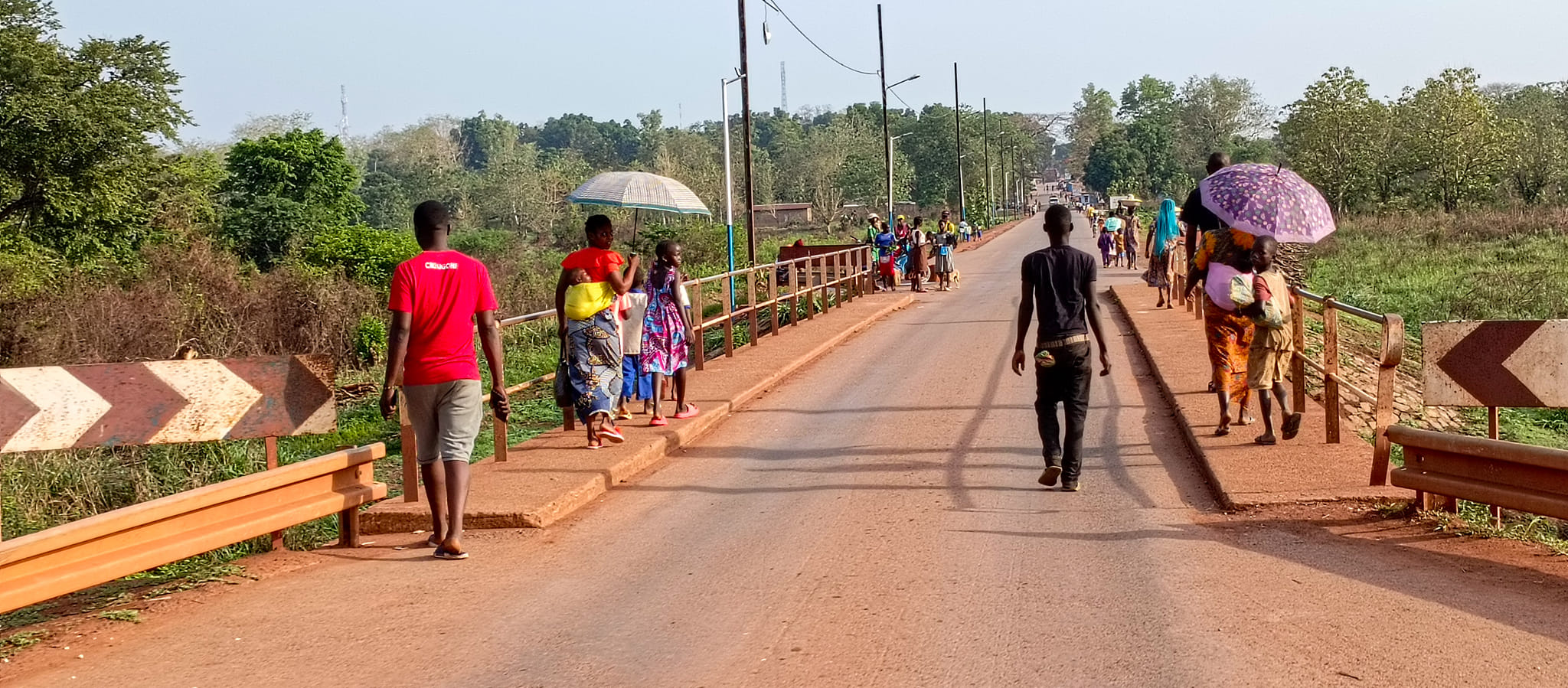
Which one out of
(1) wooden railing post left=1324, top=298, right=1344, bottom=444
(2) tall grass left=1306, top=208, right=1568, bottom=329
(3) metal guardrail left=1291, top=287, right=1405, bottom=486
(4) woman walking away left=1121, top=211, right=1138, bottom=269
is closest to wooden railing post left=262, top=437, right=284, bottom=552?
(3) metal guardrail left=1291, top=287, right=1405, bottom=486

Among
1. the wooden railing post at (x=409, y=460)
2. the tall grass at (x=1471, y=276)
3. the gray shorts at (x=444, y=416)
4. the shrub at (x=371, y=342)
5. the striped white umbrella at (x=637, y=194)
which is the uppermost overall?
the striped white umbrella at (x=637, y=194)

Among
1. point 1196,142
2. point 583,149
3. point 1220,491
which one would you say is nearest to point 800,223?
point 1196,142

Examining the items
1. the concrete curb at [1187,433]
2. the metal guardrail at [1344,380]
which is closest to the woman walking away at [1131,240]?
the concrete curb at [1187,433]

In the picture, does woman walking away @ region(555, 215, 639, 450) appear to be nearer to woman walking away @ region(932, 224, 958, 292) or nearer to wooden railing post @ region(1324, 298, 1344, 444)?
wooden railing post @ region(1324, 298, 1344, 444)

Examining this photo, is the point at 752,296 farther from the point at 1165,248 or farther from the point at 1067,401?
the point at 1067,401

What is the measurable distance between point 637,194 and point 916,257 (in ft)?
39.6

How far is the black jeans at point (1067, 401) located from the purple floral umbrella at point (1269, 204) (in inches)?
56.4

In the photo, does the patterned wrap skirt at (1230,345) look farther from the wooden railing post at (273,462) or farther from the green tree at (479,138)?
the green tree at (479,138)

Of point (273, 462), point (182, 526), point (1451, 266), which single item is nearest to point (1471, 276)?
point (1451, 266)

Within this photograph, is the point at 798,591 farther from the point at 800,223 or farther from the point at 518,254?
the point at 800,223

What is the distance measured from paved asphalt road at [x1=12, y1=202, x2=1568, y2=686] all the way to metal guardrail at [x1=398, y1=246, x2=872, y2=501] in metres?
0.96

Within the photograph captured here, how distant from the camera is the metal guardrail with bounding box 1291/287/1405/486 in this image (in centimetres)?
755

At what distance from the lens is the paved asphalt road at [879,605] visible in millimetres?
4883

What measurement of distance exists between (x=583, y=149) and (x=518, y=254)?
143m
